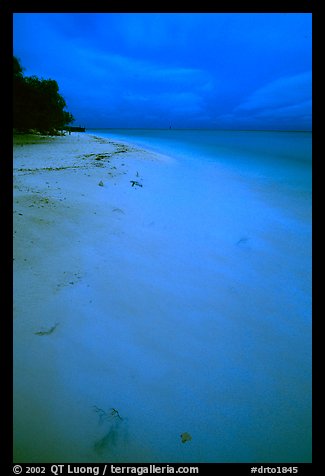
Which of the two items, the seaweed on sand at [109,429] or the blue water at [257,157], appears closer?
the seaweed on sand at [109,429]

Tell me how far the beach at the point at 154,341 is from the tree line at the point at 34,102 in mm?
13815

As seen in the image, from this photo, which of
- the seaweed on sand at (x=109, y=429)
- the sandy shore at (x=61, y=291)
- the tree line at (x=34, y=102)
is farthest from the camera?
the tree line at (x=34, y=102)

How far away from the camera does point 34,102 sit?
14430mm

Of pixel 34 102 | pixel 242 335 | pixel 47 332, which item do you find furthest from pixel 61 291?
pixel 34 102

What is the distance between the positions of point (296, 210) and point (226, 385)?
16.4ft

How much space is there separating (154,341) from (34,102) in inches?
677


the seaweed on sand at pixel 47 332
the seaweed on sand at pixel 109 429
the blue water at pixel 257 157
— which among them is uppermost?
the blue water at pixel 257 157

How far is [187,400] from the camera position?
1.62 meters

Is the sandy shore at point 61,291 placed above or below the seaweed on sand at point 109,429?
above

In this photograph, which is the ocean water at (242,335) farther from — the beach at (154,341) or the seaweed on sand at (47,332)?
the seaweed on sand at (47,332)

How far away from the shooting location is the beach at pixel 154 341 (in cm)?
146

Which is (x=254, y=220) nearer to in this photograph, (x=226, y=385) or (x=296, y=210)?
(x=296, y=210)

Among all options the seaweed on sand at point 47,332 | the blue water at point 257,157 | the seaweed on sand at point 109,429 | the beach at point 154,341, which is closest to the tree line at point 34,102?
the blue water at point 257,157

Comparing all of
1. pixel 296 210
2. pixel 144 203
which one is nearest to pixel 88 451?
pixel 144 203
